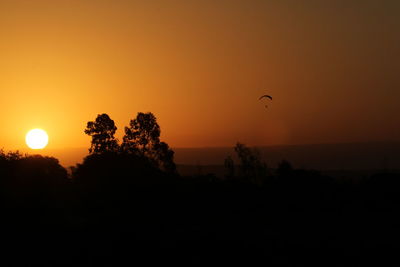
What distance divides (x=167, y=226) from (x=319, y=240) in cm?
1795

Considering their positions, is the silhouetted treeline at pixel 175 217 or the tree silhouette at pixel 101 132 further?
the tree silhouette at pixel 101 132

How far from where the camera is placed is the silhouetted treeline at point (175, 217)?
53250mm

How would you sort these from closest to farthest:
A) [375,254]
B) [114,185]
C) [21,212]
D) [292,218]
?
[375,254] < [21,212] < [292,218] < [114,185]

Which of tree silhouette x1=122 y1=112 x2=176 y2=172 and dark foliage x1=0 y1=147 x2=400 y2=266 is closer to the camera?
dark foliage x1=0 y1=147 x2=400 y2=266

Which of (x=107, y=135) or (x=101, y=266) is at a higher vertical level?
(x=107, y=135)

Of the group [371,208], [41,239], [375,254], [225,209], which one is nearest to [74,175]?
[225,209]

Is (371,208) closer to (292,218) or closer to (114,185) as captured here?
(292,218)

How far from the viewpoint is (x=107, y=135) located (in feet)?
352

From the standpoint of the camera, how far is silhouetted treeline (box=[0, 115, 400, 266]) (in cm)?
5325

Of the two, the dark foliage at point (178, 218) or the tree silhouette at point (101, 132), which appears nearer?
the dark foliage at point (178, 218)

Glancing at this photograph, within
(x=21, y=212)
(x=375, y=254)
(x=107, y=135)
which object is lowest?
(x=375, y=254)

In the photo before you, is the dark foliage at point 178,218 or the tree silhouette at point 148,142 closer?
the dark foliage at point 178,218

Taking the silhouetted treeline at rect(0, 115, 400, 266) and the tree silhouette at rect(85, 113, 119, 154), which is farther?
the tree silhouette at rect(85, 113, 119, 154)

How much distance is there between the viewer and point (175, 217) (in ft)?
238
